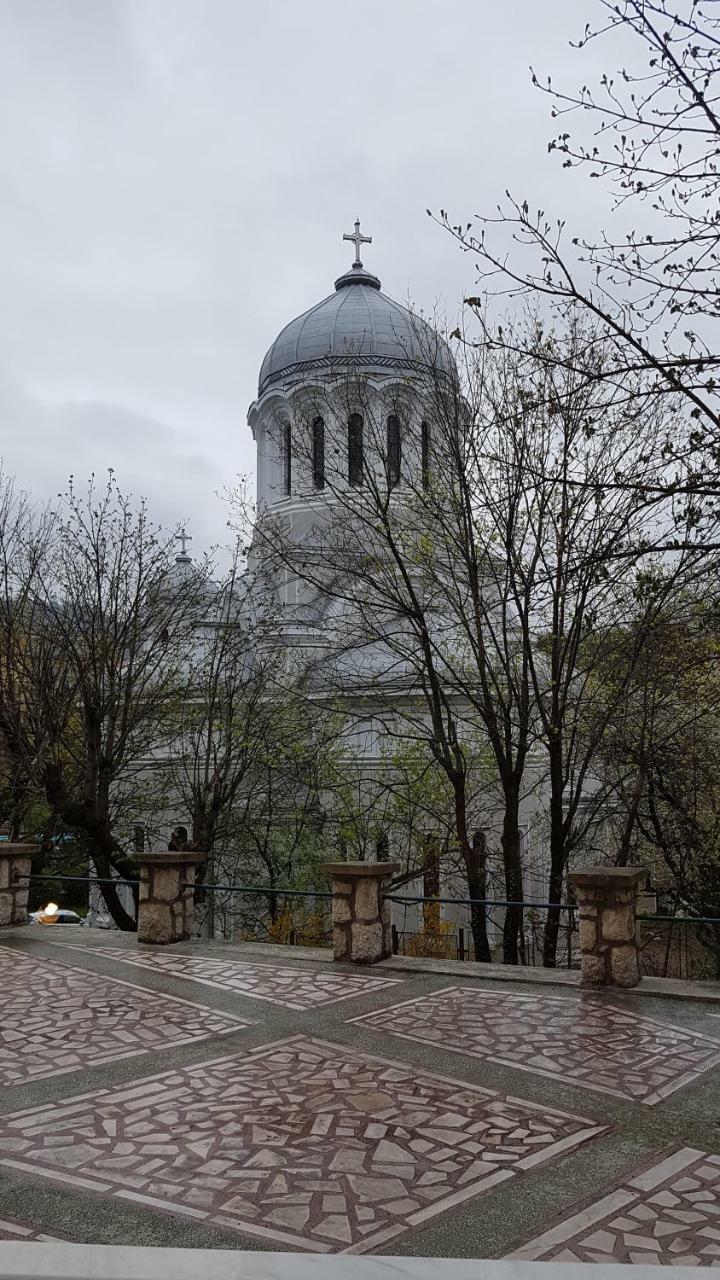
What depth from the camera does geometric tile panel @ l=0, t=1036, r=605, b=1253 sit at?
384 cm

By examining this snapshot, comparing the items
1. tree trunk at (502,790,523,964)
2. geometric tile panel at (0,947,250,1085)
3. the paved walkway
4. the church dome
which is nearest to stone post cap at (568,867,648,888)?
the paved walkway

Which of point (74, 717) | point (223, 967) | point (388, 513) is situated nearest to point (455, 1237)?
point (223, 967)

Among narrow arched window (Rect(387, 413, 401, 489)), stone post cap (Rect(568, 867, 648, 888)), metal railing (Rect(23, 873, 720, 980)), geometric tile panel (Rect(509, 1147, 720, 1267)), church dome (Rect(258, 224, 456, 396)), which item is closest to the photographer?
geometric tile panel (Rect(509, 1147, 720, 1267))

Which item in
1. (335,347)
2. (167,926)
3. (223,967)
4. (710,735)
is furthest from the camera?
(335,347)

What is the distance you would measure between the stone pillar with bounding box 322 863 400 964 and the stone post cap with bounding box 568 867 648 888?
1.85 m

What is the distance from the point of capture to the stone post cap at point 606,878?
7.41 m

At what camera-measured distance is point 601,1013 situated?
6848mm

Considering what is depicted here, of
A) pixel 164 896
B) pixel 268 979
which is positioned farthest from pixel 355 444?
pixel 268 979

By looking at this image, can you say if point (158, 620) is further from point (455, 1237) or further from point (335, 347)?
point (455, 1237)

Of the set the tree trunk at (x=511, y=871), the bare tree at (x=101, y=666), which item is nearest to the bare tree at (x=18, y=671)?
the bare tree at (x=101, y=666)

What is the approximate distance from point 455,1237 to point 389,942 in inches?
212

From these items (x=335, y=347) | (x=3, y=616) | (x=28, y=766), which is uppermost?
(x=335, y=347)

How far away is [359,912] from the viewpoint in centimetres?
864

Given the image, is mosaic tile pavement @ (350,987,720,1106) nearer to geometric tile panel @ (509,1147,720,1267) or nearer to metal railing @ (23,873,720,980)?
geometric tile panel @ (509,1147,720,1267)
